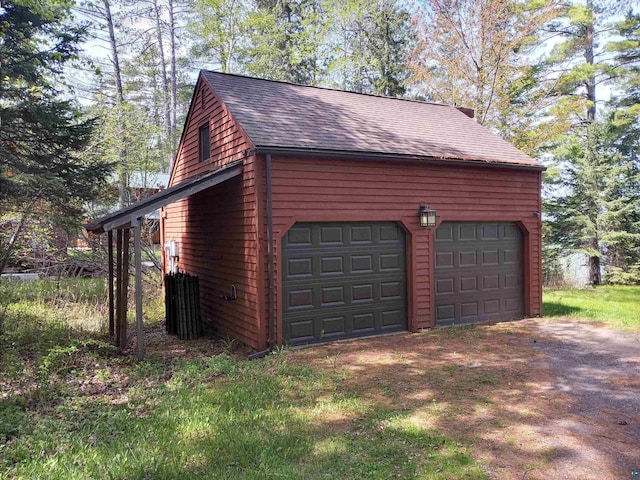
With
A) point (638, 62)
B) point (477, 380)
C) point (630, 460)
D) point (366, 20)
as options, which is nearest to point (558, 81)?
point (638, 62)

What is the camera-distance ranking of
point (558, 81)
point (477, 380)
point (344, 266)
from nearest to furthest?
point (477, 380), point (344, 266), point (558, 81)

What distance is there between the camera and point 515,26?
15219mm

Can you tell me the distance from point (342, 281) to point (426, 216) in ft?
6.61

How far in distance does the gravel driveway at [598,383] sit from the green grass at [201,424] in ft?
3.72

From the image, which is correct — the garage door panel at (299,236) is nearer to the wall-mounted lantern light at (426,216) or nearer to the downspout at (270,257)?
the downspout at (270,257)

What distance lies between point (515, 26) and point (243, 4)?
12.0m

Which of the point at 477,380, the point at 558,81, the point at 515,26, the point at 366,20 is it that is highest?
the point at 366,20

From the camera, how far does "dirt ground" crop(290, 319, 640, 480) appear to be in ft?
11.5

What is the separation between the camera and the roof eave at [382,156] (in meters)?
6.91

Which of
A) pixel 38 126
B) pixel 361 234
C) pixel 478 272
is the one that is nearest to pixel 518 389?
pixel 361 234

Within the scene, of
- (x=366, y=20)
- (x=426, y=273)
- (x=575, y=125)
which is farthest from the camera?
(x=366, y=20)

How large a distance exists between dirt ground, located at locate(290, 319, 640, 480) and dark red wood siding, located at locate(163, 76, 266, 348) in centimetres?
131

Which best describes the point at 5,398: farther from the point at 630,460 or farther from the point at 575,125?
the point at 575,125

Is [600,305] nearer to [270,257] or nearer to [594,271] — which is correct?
[594,271]
